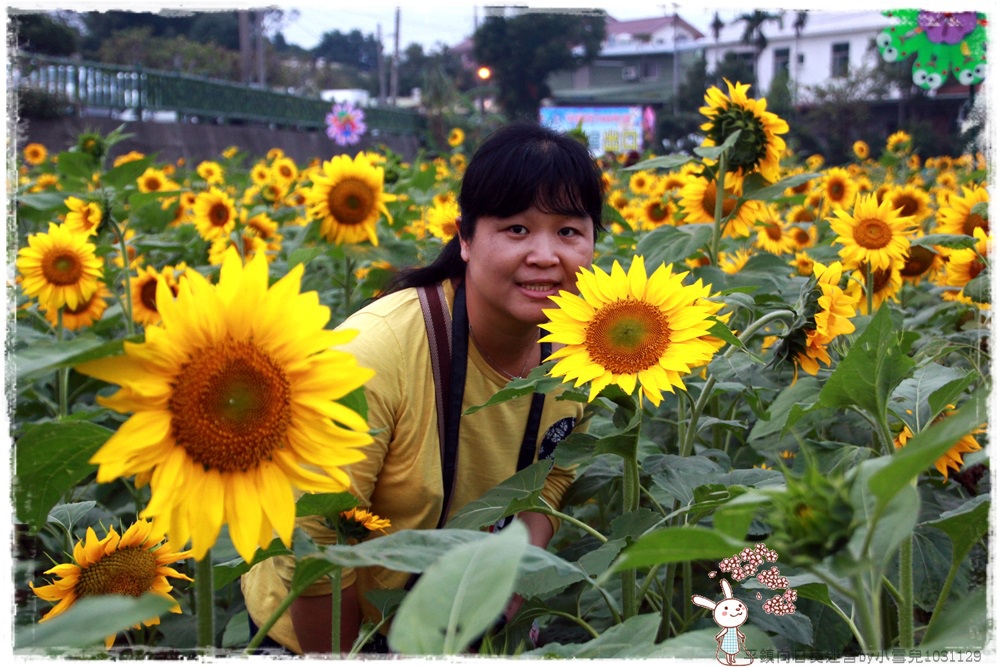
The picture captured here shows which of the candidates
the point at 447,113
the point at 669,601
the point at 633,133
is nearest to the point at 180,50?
the point at 447,113

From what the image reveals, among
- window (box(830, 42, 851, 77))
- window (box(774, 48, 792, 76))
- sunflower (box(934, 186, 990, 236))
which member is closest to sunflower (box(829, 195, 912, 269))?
sunflower (box(934, 186, 990, 236))

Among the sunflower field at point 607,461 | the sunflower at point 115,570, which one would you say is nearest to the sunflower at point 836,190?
the sunflower field at point 607,461

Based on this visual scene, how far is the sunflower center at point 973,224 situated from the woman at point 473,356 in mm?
862

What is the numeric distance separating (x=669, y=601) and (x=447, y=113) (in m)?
12.0

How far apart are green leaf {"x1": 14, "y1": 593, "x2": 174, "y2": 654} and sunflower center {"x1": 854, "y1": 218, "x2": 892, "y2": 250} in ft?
5.26

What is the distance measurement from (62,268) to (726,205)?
1.39 meters

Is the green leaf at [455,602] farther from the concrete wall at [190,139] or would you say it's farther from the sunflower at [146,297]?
the concrete wall at [190,139]

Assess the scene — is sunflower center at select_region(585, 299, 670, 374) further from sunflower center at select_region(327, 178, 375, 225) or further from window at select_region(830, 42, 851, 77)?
window at select_region(830, 42, 851, 77)

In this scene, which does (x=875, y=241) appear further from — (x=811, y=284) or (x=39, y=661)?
(x=39, y=661)

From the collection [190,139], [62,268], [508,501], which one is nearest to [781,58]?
[190,139]

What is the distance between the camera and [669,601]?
124cm

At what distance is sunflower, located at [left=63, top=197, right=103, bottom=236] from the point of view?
2.38 meters

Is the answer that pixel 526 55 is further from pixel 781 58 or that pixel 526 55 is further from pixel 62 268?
pixel 62 268

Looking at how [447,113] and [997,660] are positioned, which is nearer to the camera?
[997,660]
